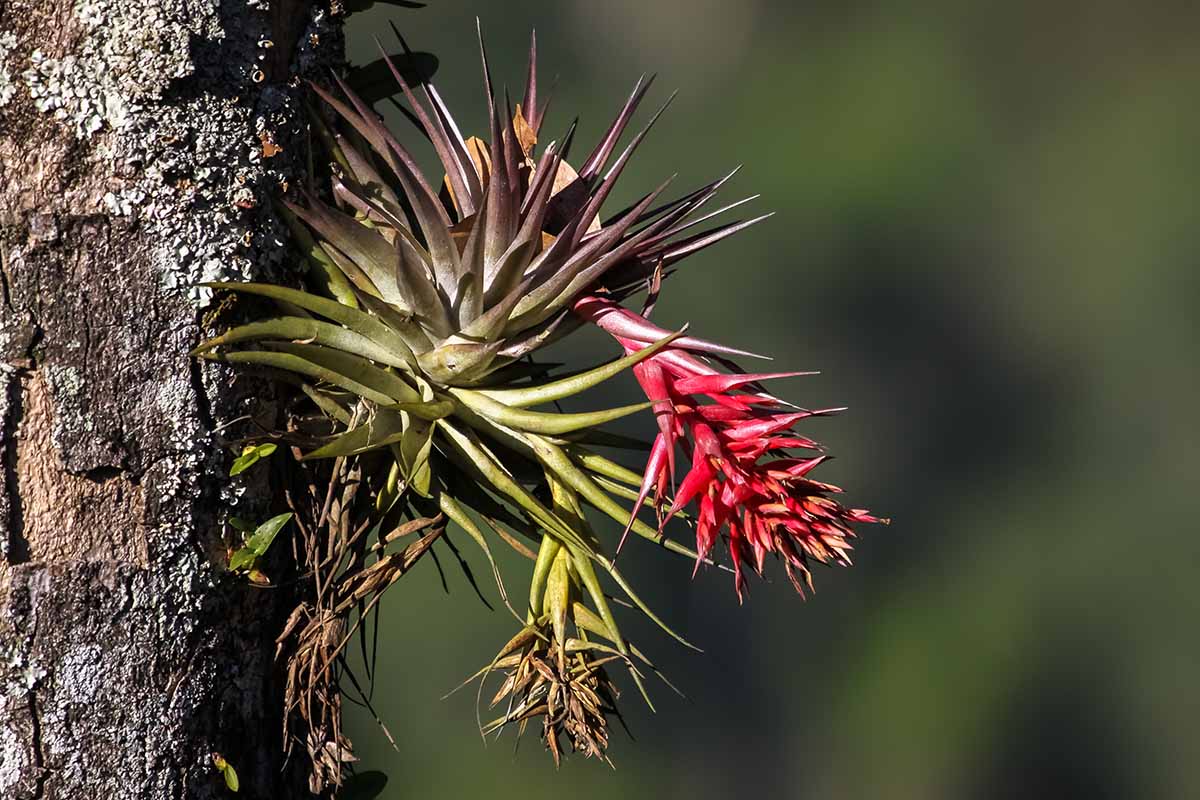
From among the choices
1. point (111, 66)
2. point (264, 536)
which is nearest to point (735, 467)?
point (264, 536)

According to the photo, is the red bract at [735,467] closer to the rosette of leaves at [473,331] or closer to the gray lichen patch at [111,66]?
the rosette of leaves at [473,331]

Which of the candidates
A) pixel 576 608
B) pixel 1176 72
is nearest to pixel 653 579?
pixel 576 608

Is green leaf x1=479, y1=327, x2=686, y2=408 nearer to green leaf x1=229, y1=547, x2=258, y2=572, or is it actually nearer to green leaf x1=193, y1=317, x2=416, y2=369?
green leaf x1=193, y1=317, x2=416, y2=369

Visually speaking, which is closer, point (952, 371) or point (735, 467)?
point (735, 467)

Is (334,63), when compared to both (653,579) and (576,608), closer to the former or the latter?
(576,608)

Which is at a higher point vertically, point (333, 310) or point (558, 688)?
point (333, 310)

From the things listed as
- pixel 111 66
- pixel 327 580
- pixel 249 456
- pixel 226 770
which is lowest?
pixel 226 770

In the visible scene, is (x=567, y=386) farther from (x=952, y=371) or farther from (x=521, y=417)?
(x=952, y=371)
